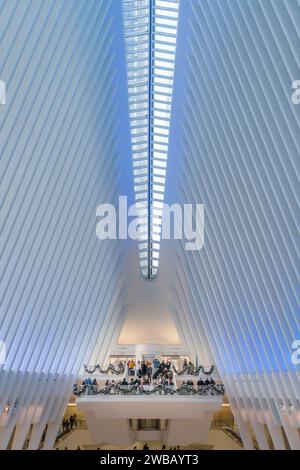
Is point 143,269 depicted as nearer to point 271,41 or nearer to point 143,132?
point 143,132

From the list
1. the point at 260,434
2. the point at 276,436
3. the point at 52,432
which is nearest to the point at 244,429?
the point at 260,434

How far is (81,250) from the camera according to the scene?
20.1m

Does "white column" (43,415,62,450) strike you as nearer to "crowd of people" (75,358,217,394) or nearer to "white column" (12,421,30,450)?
"white column" (12,421,30,450)

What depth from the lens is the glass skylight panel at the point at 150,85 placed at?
1320 centimetres

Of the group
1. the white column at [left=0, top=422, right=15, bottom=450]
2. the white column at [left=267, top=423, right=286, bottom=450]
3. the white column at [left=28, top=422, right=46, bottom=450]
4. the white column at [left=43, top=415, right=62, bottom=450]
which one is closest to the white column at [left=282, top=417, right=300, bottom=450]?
the white column at [left=267, top=423, right=286, bottom=450]

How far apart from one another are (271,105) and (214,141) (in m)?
4.41

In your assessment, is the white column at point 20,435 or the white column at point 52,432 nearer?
the white column at point 20,435

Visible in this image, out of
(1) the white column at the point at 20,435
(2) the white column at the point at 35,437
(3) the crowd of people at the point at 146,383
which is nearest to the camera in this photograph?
(3) the crowd of people at the point at 146,383

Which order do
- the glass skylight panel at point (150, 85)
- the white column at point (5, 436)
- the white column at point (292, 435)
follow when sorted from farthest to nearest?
the white column at point (5, 436), the white column at point (292, 435), the glass skylight panel at point (150, 85)

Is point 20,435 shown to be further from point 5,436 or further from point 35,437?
point 5,436

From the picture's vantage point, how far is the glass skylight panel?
43.3 feet

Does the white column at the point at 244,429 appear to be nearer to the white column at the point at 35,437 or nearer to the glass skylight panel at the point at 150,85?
the white column at the point at 35,437

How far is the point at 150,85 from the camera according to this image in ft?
51.4

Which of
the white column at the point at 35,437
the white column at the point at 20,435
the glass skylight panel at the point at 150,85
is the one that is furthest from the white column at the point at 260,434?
the glass skylight panel at the point at 150,85
